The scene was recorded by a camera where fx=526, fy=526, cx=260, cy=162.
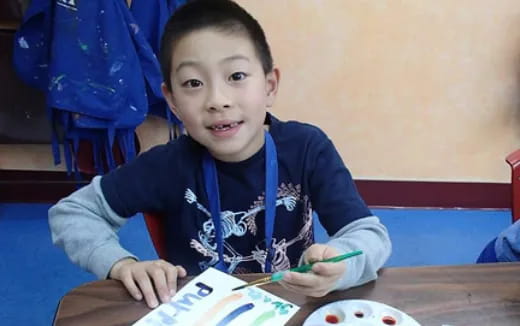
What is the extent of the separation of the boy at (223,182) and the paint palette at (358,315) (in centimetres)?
10

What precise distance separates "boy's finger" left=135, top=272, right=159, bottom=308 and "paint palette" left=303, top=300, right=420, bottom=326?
0.20 meters

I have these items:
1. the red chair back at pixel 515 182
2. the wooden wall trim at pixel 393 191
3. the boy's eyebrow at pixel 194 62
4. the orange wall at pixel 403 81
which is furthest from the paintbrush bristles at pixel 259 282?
the wooden wall trim at pixel 393 191

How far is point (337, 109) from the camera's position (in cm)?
220

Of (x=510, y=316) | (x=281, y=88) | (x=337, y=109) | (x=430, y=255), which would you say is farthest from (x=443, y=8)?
(x=510, y=316)

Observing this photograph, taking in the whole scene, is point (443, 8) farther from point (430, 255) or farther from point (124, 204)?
point (124, 204)

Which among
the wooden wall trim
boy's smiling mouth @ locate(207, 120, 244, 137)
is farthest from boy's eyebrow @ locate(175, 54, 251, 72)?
the wooden wall trim

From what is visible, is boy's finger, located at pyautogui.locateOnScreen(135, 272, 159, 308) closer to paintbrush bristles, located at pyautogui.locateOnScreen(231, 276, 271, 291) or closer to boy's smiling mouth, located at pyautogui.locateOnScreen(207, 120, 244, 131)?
paintbrush bristles, located at pyautogui.locateOnScreen(231, 276, 271, 291)

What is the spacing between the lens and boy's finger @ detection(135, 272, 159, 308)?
0.70 m

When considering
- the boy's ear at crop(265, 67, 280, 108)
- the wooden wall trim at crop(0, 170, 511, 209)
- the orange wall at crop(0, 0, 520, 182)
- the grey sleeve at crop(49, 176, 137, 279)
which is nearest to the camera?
A: the grey sleeve at crop(49, 176, 137, 279)

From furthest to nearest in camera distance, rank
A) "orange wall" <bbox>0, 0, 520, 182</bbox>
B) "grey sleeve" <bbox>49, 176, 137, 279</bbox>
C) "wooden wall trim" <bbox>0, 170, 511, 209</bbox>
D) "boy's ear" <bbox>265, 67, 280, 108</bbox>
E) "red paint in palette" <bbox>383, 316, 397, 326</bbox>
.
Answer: "wooden wall trim" <bbox>0, 170, 511, 209</bbox>, "orange wall" <bbox>0, 0, 520, 182</bbox>, "boy's ear" <bbox>265, 67, 280, 108</bbox>, "grey sleeve" <bbox>49, 176, 137, 279</bbox>, "red paint in palette" <bbox>383, 316, 397, 326</bbox>

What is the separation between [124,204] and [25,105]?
1258 millimetres

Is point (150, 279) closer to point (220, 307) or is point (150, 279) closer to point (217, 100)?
point (220, 307)

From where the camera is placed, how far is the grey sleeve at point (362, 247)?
734 mm

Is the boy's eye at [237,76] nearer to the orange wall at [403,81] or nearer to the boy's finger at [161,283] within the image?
the boy's finger at [161,283]
